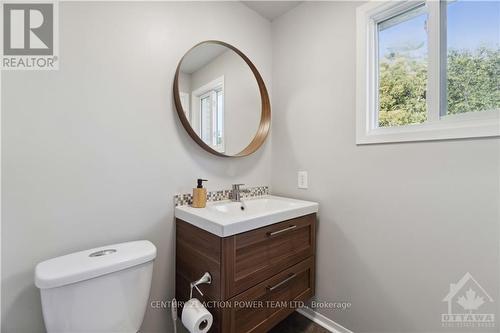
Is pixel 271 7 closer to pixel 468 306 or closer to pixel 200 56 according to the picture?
pixel 200 56

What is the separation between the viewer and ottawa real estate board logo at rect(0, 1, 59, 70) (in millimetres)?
946

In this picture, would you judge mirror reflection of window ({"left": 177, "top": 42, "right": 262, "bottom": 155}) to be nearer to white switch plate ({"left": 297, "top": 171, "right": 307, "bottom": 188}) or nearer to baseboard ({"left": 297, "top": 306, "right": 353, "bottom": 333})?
white switch plate ({"left": 297, "top": 171, "right": 307, "bottom": 188})

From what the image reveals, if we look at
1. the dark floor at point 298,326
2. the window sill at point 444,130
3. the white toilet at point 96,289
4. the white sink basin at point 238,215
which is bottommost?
the dark floor at point 298,326

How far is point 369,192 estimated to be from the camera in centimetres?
131

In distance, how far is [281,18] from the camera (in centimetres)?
179

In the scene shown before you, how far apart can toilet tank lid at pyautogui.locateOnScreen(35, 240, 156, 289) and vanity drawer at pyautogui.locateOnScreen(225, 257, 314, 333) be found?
1.59 feet

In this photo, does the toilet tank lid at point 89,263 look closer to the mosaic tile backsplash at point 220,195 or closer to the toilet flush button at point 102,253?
the toilet flush button at point 102,253

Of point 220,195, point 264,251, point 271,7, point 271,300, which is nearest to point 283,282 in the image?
point 271,300

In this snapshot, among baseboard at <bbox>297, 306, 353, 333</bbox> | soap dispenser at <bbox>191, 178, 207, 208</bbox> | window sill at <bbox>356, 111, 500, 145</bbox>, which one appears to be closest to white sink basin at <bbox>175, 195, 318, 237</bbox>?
soap dispenser at <bbox>191, 178, 207, 208</bbox>

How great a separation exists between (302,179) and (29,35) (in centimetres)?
167

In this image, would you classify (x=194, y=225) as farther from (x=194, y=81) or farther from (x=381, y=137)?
(x=381, y=137)

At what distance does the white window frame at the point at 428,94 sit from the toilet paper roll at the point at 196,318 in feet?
4.00

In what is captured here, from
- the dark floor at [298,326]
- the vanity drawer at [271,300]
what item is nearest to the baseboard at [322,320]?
the dark floor at [298,326]

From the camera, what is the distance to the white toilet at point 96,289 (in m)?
0.80
